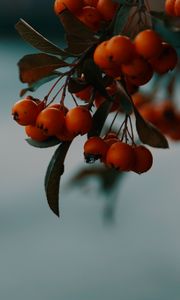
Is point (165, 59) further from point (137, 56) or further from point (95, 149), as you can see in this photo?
point (95, 149)

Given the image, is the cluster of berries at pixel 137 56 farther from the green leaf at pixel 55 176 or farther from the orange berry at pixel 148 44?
the green leaf at pixel 55 176

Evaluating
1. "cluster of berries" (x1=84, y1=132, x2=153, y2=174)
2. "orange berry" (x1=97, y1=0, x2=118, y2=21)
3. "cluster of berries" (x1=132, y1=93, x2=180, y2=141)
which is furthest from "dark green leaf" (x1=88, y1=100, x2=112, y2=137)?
"cluster of berries" (x1=132, y1=93, x2=180, y2=141)

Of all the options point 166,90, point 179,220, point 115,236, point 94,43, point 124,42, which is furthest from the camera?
point 115,236

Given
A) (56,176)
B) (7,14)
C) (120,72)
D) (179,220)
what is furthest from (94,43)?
(7,14)

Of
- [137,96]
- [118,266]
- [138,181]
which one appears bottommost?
[118,266]

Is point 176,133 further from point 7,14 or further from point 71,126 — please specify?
point 7,14

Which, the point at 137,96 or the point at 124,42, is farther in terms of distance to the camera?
the point at 137,96

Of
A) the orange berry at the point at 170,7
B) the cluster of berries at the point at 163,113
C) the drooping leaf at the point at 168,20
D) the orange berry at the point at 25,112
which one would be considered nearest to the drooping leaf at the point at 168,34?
the drooping leaf at the point at 168,20
